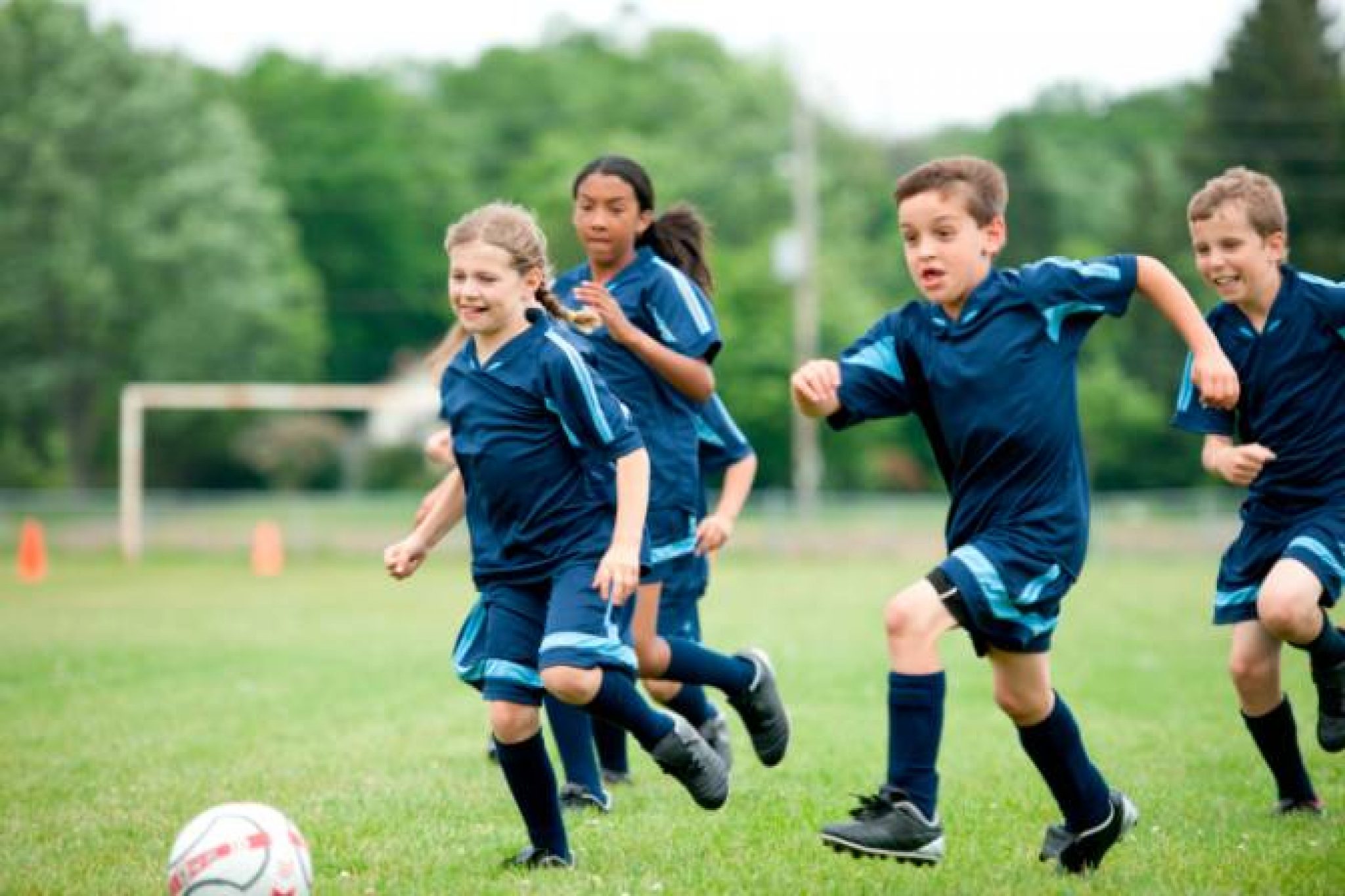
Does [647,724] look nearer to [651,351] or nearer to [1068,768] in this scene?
[1068,768]

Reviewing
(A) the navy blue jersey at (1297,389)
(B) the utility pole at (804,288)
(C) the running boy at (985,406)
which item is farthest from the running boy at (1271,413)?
(B) the utility pole at (804,288)

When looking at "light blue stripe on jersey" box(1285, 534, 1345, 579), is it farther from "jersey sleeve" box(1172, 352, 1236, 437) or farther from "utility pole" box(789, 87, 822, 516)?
"utility pole" box(789, 87, 822, 516)

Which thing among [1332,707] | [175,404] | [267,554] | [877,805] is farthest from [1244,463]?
[175,404]

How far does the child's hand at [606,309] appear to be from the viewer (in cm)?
622

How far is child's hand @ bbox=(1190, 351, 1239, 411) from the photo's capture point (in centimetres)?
484

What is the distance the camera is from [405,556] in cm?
560

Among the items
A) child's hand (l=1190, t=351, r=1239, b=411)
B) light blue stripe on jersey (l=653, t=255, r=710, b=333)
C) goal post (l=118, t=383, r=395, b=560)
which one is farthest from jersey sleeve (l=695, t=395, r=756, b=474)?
goal post (l=118, t=383, r=395, b=560)

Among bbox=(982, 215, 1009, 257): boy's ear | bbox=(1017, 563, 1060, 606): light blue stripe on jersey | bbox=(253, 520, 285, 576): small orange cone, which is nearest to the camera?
bbox=(1017, 563, 1060, 606): light blue stripe on jersey

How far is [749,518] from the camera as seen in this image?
30.3 meters

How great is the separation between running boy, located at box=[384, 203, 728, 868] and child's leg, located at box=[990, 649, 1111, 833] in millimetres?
1122

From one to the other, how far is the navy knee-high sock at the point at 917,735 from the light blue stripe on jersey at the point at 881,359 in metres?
0.94

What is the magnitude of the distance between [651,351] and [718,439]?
1.24 m

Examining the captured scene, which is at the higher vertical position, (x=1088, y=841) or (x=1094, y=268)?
(x=1094, y=268)

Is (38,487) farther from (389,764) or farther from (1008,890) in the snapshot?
(1008,890)
